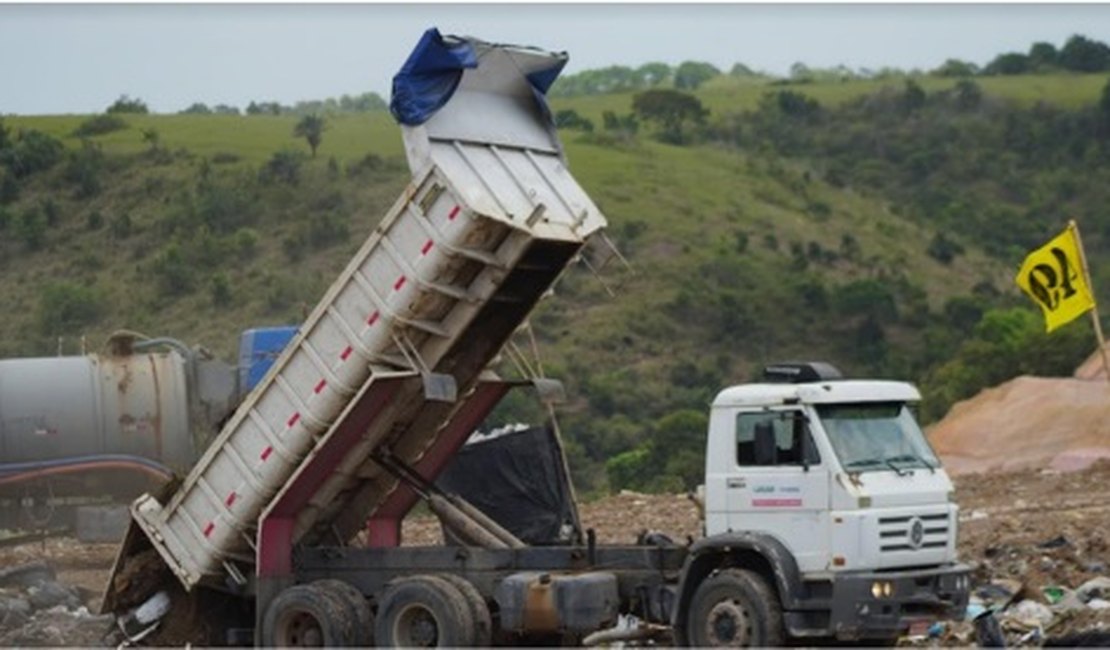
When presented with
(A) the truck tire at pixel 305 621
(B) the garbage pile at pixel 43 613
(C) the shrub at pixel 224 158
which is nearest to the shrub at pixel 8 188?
(C) the shrub at pixel 224 158

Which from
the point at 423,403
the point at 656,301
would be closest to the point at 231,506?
the point at 423,403

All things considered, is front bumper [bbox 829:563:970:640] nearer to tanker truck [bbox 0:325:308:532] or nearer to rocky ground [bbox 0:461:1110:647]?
rocky ground [bbox 0:461:1110:647]

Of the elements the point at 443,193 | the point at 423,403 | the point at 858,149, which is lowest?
the point at 423,403

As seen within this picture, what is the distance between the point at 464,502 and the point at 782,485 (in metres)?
3.27

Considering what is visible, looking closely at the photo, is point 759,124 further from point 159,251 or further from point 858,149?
point 159,251

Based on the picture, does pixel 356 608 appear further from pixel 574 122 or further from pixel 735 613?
pixel 574 122

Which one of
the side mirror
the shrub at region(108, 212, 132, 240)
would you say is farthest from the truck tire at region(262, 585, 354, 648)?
the shrub at region(108, 212, 132, 240)

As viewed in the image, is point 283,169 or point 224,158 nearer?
point 283,169

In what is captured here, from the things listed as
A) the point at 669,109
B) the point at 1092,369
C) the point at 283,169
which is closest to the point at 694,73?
the point at 669,109

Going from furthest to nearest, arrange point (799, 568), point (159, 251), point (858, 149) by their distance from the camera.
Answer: point (858, 149)
point (159, 251)
point (799, 568)

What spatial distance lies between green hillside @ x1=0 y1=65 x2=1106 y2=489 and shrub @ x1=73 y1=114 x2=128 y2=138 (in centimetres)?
41

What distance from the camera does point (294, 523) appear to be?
1712 centimetres

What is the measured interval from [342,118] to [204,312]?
3045 centimetres

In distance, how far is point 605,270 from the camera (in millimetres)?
44250
